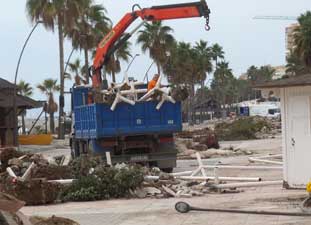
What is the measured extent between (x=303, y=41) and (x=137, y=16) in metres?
50.1

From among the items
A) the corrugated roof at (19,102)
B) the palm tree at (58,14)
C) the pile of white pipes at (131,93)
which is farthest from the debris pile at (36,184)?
the palm tree at (58,14)

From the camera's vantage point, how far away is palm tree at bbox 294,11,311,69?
2800 inches

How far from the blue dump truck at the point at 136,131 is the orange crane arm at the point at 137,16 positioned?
256 centimetres

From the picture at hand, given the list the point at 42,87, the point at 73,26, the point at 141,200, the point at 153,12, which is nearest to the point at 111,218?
the point at 141,200

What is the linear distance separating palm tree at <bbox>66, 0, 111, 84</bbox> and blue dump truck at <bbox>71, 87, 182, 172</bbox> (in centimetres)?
4178

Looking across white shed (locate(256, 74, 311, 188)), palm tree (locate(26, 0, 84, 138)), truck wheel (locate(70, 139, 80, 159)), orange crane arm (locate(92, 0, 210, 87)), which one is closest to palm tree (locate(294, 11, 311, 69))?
palm tree (locate(26, 0, 84, 138))

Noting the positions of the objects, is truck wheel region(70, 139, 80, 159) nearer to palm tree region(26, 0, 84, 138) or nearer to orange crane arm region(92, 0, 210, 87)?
orange crane arm region(92, 0, 210, 87)

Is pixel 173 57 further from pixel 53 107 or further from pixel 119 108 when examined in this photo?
pixel 119 108

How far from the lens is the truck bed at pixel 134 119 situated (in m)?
19.9

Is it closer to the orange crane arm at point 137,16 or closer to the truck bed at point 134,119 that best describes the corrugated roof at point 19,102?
the orange crane arm at point 137,16

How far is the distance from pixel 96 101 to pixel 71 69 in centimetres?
7179

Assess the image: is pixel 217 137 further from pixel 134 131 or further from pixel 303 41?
pixel 303 41

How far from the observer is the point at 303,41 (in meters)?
71.5

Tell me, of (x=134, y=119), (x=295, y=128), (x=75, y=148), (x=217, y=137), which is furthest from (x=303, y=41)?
(x=295, y=128)
